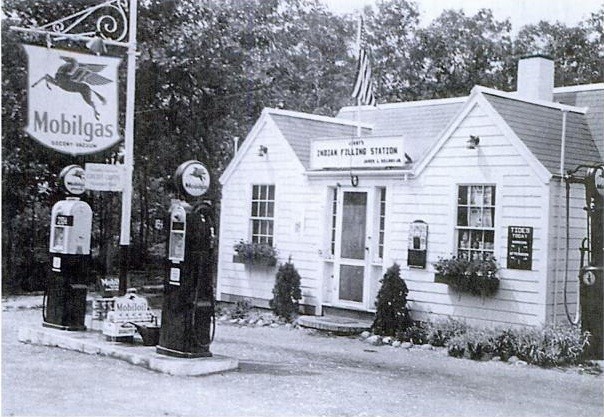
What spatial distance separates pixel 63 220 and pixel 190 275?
8.55 ft

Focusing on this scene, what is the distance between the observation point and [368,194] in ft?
37.4

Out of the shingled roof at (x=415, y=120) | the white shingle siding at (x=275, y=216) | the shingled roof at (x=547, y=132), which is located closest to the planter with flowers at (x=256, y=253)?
the white shingle siding at (x=275, y=216)

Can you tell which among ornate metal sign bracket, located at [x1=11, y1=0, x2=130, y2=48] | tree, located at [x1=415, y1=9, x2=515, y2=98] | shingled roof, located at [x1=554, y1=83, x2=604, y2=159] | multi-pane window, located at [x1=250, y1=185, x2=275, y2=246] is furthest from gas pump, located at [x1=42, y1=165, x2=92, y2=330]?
tree, located at [x1=415, y1=9, x2=515, y2=98]

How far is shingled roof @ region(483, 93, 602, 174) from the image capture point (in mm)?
9766

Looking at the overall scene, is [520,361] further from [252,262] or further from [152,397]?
[252,262]

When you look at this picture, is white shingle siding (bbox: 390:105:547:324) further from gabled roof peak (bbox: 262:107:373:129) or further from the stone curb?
the stone curb

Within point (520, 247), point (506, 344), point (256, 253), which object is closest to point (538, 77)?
point (520, 247)

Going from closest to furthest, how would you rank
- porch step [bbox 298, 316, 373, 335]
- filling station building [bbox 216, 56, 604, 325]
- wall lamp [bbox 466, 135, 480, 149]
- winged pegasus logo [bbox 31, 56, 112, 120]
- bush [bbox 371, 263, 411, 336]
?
winged pegasus logo [bbox 31, 56, 112, 120] < filling station building [bbox 216, 56, 604, 325] < wall lamp [bbox 466, 135, 480, 149] < bush [bbox 371, 263, 411, 336] < porch step [bbox 298, 316, 373, 335]

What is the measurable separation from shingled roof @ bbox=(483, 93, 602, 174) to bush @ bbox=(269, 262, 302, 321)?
4.01 m

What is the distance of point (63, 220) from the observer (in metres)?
9.30

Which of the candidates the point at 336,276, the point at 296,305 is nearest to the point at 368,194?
the point at 336,276

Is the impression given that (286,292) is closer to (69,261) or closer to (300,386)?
(69,261)

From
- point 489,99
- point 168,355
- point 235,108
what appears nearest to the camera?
point 168,355

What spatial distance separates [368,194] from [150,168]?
7.55 m
